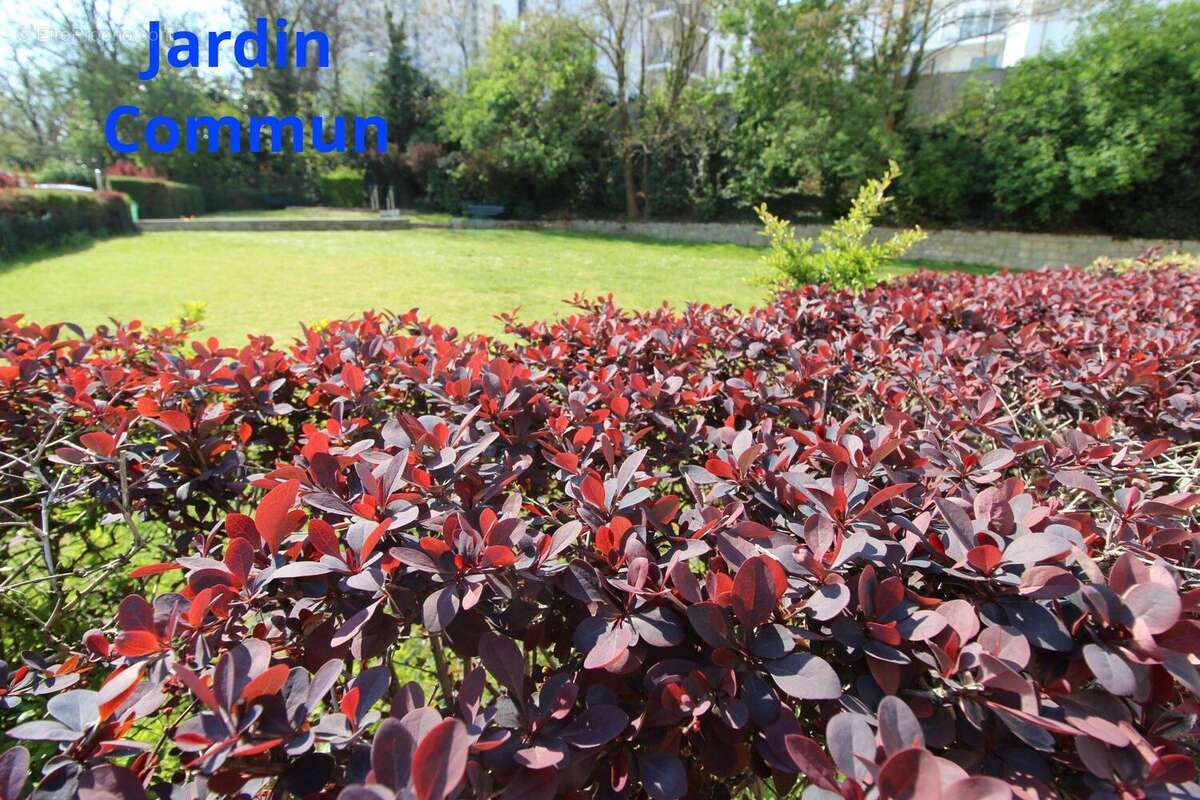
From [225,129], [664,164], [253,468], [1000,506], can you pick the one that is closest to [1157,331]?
[1000,506]

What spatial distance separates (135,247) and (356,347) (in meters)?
12.3

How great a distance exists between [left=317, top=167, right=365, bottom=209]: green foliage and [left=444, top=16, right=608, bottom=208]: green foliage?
209 inches

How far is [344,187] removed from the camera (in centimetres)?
2142

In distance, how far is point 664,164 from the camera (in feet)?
57.2

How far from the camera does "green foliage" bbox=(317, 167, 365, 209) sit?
2120 cm

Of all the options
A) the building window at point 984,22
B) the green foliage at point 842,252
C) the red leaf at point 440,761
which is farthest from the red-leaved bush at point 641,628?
the building window at point 984,22

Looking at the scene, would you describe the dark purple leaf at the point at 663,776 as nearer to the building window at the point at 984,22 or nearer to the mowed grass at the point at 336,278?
the mowed grass at the point at 336,278

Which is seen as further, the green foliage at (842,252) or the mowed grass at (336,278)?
the mowed grass at (336,278)

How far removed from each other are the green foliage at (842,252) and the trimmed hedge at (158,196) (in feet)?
60.8

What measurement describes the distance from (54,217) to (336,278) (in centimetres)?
678

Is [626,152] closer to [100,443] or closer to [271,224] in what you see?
[271,224]

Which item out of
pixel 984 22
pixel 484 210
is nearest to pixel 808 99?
pixel 984 22

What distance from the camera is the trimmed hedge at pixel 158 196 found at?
16.3 metres

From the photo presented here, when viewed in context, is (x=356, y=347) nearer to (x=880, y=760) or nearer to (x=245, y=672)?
(x=245, y=672)
